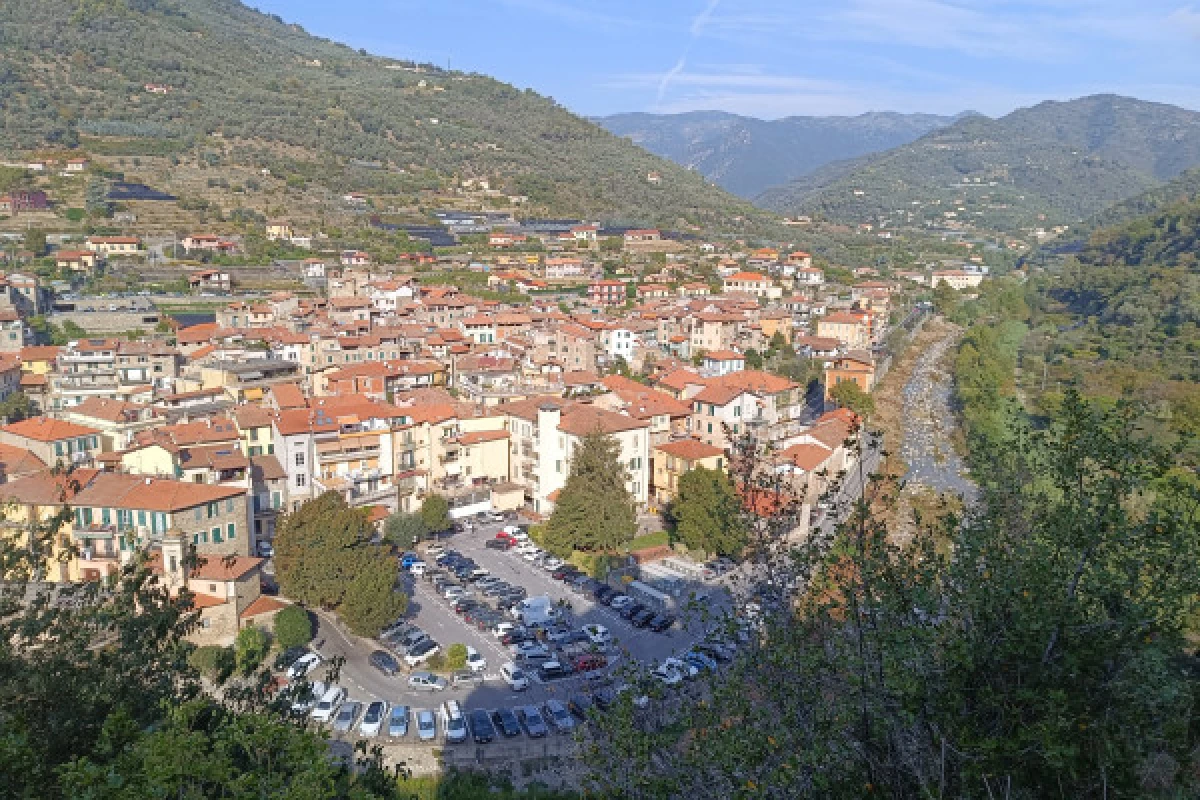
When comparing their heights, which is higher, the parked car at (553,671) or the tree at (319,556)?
the tree at (319,556)

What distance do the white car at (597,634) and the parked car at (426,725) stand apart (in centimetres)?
346

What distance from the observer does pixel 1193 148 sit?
148 metres

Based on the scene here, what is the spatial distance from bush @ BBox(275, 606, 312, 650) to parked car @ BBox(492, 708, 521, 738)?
3.85 metres

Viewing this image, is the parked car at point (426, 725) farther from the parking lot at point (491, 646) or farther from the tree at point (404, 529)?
the tree at point (404, 529)

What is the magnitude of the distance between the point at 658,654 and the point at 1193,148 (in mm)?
173984

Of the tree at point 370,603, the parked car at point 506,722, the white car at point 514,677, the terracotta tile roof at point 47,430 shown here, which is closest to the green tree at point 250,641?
the tree at point 370,603

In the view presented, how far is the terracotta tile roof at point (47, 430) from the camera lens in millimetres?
19422

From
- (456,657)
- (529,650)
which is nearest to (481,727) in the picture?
(456,657)

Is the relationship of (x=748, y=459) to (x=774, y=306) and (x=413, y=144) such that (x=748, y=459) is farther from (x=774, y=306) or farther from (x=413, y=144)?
(x=413, y=144)

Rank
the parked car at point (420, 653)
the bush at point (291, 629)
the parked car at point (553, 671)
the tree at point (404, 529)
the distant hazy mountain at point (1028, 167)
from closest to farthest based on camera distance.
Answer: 1. the parked car at point (553, 671)
2. the bush at point (291, 629)
3. the parked car at point (420, 653)
4. the tree at point (404, 529)
5. the distant hazy mountain at point (1028, 167)

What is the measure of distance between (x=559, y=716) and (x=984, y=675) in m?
9.85

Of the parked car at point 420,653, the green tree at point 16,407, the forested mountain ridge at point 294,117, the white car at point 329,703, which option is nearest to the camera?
the white car at point 329,703

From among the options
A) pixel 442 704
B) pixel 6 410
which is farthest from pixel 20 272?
pixel 442 704

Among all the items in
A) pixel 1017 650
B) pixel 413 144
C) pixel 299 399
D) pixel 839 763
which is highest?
pixel 413 144
